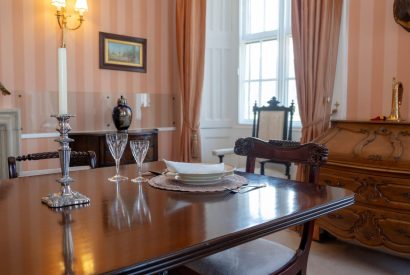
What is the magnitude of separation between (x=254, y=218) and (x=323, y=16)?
8.93 feet

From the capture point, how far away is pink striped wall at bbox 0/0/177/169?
3.48m

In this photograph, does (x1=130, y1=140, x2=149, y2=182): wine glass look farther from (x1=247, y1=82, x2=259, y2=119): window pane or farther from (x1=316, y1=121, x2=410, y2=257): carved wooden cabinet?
(x1=247, y1=82, x2=259, y2=119): window pane

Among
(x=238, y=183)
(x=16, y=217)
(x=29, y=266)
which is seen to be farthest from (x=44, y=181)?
(x=29, y=266)

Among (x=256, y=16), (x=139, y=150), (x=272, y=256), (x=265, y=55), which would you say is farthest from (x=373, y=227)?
(x=256, y=16)

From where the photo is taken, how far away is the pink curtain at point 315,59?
3271 millimetres

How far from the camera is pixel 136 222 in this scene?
98 centimetres

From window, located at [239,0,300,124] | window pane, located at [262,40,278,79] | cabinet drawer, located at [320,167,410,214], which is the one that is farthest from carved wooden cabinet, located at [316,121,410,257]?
window pane, located at [262,40,278,79]

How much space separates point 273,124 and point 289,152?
221 centimetres

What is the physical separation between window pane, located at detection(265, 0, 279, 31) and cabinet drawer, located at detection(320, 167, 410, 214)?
2.12 metres

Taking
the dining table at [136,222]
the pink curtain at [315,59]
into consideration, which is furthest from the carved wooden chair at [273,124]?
the dining table at [136,222]

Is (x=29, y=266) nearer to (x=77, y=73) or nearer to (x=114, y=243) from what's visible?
(x=114, y=243)

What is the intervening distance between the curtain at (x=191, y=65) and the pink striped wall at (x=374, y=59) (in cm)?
177

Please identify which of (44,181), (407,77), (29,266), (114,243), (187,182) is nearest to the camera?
(29,266)

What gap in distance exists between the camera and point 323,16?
3262 millimetres
